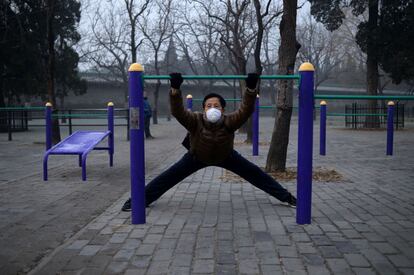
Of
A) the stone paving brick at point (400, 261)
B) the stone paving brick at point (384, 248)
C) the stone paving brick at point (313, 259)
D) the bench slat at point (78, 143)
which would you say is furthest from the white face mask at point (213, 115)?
the bench slat at point (78, 143)

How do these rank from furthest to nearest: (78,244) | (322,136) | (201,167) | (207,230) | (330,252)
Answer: (322,136), (201,167), (207,230), (78,244), (330,252)

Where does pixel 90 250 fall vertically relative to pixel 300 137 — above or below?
below

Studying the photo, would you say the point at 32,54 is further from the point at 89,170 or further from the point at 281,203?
the point at 281,203

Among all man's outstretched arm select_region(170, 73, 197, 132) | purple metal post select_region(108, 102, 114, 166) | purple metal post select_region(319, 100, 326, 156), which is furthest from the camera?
purple metal post select_region(319, 100, 326, 156)

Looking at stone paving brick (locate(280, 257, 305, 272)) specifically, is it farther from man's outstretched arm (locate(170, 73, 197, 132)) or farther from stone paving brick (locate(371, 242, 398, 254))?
man's outstretched arm (locate(170, 73, 197, 132))

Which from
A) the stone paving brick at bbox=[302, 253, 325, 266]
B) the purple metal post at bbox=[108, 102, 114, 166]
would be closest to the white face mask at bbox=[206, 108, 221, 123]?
the stone paving brick at bbox=[302, 253, 325, 266]

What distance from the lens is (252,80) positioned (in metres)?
3.81

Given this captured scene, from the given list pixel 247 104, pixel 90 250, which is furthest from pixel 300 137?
pixel 90 250

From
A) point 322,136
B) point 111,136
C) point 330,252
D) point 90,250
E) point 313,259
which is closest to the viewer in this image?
point 313,259

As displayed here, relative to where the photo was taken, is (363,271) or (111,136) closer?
(363,271)

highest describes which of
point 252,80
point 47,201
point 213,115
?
point 252,80

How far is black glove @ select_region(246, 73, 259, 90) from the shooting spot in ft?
12.4

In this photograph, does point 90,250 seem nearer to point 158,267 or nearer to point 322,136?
point 158,267

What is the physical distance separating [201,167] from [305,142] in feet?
3.91
